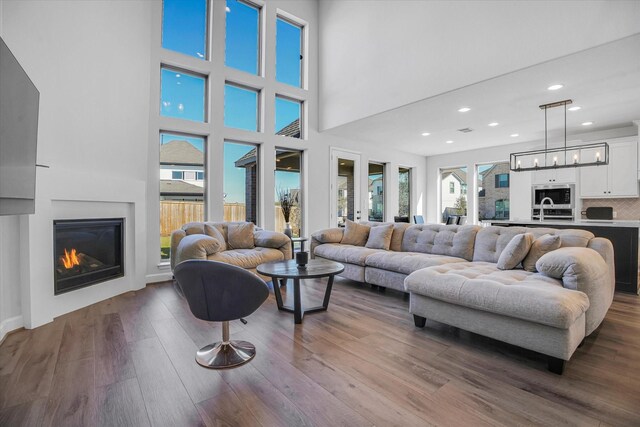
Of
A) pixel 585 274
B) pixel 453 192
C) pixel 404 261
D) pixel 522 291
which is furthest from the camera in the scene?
pixel 453 192

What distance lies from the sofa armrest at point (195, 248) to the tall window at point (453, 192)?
21.3 feet

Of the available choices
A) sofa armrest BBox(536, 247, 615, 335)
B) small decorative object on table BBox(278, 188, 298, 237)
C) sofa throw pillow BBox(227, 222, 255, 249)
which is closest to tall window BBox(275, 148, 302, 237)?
small decorative object on table BBox(278, 188, 298, 237)

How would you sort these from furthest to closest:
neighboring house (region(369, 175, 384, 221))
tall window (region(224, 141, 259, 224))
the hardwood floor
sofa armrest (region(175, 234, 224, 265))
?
neighboring house (region(369, 175, 384, 221))
tall window (region(224, 141, 259, 224))
sofa armrest (region(175, 234, 224, 265))
the hardwood floor

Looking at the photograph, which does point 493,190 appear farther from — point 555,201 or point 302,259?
point 302,259

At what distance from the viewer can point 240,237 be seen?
4.39 metres

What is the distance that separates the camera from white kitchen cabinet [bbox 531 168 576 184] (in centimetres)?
600

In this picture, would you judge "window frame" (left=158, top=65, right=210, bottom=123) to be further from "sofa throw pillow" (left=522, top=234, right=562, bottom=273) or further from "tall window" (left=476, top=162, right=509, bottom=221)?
"tall window" (left=476, top=162, right=509, bottom=221)

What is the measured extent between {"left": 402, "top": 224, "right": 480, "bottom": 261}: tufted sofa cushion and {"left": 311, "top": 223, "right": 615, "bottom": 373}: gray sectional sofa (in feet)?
0.22

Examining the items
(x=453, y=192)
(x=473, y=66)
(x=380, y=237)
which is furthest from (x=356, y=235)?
(x=453, y=192)

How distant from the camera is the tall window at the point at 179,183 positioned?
466 cm

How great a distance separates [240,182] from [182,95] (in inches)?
64.8

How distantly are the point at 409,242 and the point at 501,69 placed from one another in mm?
2379

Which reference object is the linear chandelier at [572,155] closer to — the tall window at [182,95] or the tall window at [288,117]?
the tall window at [288,117]

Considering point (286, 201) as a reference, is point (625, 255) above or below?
below
